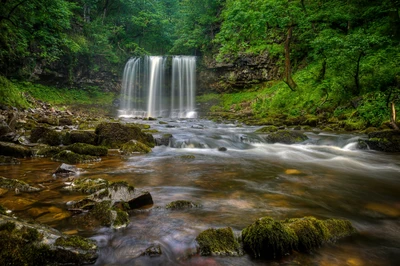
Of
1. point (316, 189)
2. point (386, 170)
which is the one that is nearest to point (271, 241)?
point (316, 189)

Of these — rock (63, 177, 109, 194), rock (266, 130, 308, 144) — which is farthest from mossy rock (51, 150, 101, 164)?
rock (266, 130, 308, 144)

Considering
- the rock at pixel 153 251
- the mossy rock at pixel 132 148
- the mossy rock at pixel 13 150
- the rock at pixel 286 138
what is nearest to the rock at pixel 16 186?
the rock at pixel 153 251

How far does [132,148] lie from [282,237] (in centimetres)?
588

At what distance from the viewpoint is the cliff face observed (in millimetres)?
24828

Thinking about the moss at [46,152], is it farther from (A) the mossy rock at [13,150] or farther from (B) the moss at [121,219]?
(B) the moss at [121,219]

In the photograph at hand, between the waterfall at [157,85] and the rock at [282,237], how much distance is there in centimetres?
2769

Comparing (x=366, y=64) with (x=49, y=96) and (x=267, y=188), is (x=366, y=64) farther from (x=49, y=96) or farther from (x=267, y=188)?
(x=49, y=96)

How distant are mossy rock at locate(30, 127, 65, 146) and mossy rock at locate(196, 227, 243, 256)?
6641 mm

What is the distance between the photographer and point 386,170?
246 inches

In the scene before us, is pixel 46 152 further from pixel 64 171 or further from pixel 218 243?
pixel 218 243

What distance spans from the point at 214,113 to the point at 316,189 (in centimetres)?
2112

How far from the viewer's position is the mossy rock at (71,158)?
588 cm

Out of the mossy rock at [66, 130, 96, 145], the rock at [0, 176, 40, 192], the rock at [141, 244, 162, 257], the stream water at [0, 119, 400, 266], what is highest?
the mossy rock at [66, 130, 96, 145]

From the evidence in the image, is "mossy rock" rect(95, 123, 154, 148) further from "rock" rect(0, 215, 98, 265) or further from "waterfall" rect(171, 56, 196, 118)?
"waterfall" rect(171, 56, 196, 118)
